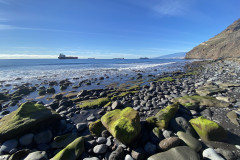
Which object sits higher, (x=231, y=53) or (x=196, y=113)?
(x=231, y=53)

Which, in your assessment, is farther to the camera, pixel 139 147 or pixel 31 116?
pixel 31 116

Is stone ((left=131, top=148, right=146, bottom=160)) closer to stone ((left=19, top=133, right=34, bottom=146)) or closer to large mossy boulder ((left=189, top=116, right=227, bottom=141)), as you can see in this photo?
large mossy boulder ((left=189, top=116, right=227, bottom=141))

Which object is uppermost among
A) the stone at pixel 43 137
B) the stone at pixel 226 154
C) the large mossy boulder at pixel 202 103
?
the large mossy boulder at pixel 202 103

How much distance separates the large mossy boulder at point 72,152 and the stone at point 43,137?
5.25ft

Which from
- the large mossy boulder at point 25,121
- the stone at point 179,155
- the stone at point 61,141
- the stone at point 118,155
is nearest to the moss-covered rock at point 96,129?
the stone at point 61,141

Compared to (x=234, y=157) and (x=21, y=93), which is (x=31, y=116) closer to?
(x=234, y=157)

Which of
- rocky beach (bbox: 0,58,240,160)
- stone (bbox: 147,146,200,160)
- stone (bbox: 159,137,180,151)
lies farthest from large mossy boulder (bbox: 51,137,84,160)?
stone (bbox: 159,137,180,151)

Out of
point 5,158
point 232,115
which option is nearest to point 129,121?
point 5,158

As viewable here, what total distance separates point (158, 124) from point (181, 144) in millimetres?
1084

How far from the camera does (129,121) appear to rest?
401 cm

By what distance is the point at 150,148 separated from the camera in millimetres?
3490

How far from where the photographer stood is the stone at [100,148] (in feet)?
12.1

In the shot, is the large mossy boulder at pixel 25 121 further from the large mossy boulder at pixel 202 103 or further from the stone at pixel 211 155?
the large mossy boulder at pixel 202 103

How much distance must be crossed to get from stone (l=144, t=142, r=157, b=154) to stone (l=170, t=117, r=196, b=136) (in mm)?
1400
